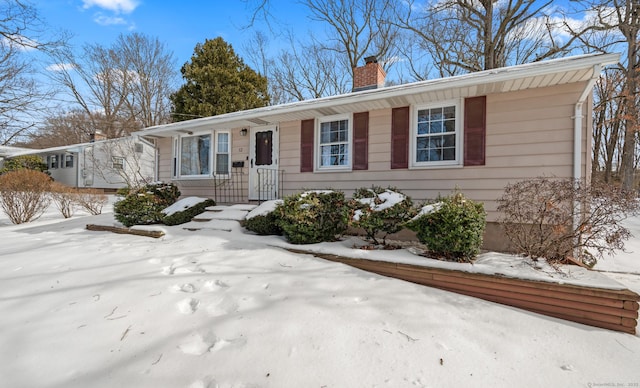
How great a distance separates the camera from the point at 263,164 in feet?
23.4

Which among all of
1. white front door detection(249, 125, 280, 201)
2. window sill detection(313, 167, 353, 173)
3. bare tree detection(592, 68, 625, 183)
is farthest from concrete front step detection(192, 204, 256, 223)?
bare tree detection(592, 68, 625, 183)

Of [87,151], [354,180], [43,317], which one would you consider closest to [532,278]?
[354,180]

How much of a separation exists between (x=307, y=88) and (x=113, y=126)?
47.3 ft

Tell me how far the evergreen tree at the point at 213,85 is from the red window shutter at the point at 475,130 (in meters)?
12.8

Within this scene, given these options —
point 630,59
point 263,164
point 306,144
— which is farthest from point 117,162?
point 630,59

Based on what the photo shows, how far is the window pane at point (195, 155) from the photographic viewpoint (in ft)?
26.0

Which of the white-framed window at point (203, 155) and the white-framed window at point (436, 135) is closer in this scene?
the white-framed window at point (436, 135)

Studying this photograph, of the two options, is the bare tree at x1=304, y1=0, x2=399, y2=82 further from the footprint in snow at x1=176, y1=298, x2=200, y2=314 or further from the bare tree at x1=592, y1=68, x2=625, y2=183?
the footprint in snow at x1=176, y1=298, x2=200, y2=314

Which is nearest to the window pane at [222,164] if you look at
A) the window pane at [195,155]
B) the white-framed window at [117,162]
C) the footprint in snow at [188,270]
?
the window pane at [195,155]

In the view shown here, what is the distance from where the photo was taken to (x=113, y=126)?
810 inches

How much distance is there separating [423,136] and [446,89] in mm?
980

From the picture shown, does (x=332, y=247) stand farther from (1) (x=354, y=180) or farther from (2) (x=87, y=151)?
(2) (x=87, y=151)

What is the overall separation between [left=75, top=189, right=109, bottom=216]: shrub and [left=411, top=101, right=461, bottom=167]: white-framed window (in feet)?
33.0

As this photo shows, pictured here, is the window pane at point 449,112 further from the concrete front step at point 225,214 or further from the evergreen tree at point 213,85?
the evergreen tree at point 213,85
